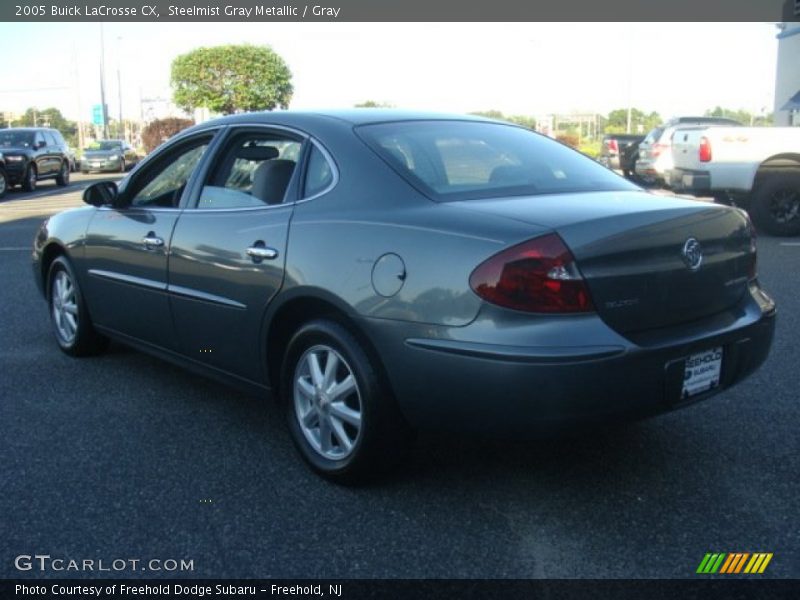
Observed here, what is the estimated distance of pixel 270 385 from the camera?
3.97 meters

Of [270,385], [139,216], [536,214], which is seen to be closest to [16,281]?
[139,216]

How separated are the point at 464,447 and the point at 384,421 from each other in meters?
0.77

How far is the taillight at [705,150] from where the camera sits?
1184cm

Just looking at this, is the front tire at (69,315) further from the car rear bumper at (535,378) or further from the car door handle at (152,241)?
the car rear bumper at (535,378)

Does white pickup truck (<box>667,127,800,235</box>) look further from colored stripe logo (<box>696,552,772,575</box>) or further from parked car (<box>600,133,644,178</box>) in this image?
parked car (<box>600,133,644,178</box>)

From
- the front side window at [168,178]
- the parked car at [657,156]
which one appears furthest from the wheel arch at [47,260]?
the parked car at [657,156]

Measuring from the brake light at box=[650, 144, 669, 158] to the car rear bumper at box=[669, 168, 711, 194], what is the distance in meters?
3.46

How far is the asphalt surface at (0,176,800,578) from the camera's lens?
3.00 metres

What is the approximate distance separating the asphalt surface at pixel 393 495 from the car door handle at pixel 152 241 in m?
0.85

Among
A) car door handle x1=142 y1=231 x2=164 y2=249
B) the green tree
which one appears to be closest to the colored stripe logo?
car door handle x1=142 y1=231 x2=164 y2=249

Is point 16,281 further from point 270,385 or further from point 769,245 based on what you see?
point 769,245

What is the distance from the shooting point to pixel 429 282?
3146 mm

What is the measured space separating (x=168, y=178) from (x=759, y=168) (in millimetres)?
9292

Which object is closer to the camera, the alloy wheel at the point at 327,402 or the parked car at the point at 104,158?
the alloy wheel at the point at 327,402
